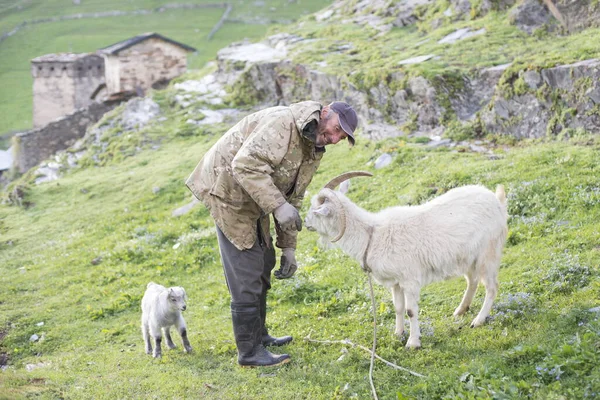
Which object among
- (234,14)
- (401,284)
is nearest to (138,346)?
(401,284)

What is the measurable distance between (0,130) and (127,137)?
26.8m

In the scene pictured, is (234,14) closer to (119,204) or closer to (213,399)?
(119,204)

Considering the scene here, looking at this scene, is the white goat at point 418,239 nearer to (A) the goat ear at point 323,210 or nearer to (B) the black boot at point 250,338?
(A) the goat ear at point 323,210

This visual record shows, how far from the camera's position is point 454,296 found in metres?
8.01

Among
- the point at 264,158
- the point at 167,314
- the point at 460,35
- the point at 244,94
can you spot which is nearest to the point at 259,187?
the point at 264,158

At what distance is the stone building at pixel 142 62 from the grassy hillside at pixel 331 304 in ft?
58.8

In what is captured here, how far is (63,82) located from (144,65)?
13.0 metres

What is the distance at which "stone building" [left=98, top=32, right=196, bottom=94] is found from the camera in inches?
1303

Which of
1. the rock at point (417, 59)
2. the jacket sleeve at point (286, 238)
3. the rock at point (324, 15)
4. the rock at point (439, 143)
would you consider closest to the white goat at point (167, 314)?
the jacket sleeve at point (286, 238)

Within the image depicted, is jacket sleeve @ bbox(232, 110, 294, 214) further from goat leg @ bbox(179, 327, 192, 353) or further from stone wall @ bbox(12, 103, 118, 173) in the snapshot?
stone wall @ bbox(12, 103, 118, 173)

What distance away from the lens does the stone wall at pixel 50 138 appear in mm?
31688

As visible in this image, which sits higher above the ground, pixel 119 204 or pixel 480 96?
pixel 480 96

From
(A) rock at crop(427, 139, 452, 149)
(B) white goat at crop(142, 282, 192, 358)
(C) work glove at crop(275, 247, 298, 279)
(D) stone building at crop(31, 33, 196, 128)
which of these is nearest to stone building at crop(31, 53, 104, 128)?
(D) stone building at crop(31, 33, 196, 128)

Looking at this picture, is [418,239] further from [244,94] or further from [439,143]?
[244,94]
